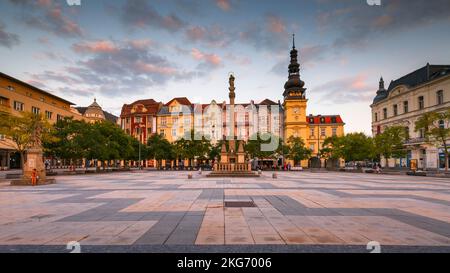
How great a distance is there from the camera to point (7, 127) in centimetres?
2958

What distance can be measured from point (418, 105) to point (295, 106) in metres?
32.3

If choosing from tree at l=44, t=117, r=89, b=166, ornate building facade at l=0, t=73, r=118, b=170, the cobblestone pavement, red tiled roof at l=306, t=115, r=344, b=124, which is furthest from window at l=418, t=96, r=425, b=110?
ornate building facade at l=0, t=73, r=118, b=170

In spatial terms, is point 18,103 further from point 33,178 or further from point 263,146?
point 263,146

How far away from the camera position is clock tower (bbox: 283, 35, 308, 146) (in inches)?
3177

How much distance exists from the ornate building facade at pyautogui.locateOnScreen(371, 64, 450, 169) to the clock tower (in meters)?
20.8

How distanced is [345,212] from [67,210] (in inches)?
413

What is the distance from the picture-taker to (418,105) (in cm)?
5459

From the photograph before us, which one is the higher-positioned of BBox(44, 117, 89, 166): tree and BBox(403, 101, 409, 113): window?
BBox(403, 101, 409, 113): window

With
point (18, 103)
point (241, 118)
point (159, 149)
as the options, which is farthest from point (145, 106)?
point (18, 103)

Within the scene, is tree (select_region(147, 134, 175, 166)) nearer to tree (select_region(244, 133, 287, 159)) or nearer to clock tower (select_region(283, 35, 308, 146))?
tree (select_region(244, 133, 287, 159))

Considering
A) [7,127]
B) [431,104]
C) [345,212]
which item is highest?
[431,104]
